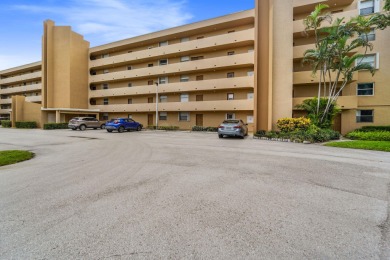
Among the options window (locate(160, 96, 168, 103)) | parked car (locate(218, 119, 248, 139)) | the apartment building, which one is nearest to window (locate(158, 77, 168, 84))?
the apartment building

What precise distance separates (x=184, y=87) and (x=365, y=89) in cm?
2105

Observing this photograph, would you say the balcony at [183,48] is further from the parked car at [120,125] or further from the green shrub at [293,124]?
the parked car at [120,125]

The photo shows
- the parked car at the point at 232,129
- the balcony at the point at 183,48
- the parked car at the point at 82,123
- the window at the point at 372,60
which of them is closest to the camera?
the parked car at the point at 232,129

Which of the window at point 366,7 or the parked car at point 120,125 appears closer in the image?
the window at point 366,7

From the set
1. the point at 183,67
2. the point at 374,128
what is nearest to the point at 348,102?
the point at 374,128

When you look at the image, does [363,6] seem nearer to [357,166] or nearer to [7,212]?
[357,166]

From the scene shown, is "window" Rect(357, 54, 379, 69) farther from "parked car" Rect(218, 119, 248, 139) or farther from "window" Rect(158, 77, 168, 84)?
"window" Rect(158, 77, 168, 84)

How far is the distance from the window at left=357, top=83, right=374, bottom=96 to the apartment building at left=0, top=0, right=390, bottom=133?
89mm

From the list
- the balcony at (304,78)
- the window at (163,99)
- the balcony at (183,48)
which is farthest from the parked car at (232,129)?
the window at (163,99)

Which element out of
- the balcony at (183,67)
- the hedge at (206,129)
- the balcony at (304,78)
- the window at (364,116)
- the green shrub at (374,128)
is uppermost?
the balcony at (183,67)

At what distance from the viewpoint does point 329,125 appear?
18.0 metres

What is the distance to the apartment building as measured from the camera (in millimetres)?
20531

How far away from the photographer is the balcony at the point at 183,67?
24503mm

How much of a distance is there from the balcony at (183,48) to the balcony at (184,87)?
4614 mm
